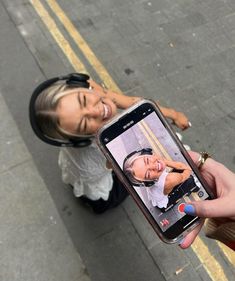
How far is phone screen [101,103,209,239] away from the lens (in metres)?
2.28

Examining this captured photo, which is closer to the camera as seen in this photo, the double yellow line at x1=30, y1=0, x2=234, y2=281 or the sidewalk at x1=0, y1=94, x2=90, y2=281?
the sidewalk at x1=0, y1=94, x2=90, y2=281

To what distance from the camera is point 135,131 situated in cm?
232

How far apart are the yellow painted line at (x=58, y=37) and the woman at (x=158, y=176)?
245 centimetres

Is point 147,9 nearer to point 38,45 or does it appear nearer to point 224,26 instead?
point 224,26

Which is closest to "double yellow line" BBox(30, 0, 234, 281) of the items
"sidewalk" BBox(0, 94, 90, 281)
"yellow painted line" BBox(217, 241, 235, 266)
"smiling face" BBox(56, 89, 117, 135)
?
"sidewalk" BBox(0, 94, 90, 281)

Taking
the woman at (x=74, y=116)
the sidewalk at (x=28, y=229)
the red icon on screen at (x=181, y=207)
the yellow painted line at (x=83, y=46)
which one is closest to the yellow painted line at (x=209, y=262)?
the sidewalk at (x=28, y=229)

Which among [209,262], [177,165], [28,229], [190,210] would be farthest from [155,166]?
[28,229]

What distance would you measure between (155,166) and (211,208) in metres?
0.38

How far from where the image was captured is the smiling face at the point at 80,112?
267 cm

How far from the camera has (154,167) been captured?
228 centimetres

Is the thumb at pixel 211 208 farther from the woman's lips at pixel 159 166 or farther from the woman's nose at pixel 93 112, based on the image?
the woman's nose at pixel 93 112

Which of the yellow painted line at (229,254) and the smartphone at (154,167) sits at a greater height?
the smartphone at (154,167)

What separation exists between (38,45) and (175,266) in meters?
2.91

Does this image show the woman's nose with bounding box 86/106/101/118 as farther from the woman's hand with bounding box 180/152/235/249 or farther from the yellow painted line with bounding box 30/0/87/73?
the yellow painted line with bounding box 30/0/87/73
